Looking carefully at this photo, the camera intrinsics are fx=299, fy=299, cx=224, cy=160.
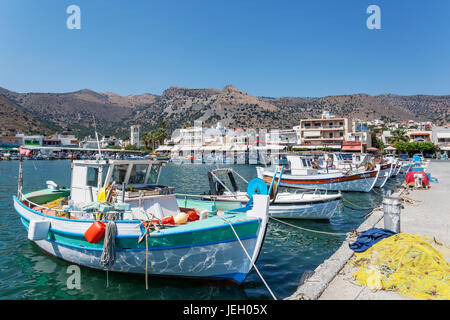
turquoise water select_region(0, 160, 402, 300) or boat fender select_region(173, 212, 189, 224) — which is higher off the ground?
boat fender select_region(173, 212, 189, 224)

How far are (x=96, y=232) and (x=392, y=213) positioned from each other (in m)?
8.06

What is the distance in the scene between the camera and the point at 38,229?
350 inches

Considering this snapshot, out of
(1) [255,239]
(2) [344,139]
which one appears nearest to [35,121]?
(2) [344,139]

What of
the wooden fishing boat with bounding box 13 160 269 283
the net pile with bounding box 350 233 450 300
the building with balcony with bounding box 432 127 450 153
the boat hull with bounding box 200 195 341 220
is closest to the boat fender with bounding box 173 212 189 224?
the wooden fishing boat with bounding box 13 160 269 283

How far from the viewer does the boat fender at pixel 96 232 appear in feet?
24.9

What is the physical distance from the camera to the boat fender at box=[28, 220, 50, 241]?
8828mm

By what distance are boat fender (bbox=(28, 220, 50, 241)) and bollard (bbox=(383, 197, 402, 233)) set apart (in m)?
9.99

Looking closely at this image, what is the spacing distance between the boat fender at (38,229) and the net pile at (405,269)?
28.3 feet

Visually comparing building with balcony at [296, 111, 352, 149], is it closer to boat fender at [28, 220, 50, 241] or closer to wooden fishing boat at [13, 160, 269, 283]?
wooden fishing boat at [13, 160, 269, 283]

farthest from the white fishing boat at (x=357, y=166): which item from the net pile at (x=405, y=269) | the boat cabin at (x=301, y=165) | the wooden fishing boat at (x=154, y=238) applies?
the wooden fishing boat at (x=154, y=238)

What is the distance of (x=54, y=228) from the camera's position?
898cm

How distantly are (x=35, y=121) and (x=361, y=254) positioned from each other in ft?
618

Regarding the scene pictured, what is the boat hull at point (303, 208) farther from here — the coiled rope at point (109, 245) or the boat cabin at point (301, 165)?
the boat cabin at point (301, 165)

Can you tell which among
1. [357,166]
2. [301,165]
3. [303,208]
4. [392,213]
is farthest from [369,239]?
[357,166]
